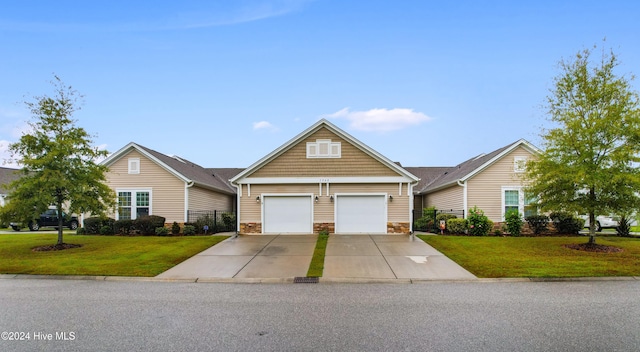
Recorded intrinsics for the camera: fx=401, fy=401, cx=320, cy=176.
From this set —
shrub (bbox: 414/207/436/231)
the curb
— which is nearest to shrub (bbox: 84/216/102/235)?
the curb

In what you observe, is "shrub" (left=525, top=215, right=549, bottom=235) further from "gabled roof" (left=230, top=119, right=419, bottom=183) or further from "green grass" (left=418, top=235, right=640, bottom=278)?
"gabled roof" (left=230, top=119, right=419, bottom=183)

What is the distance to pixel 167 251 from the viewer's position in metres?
14.9

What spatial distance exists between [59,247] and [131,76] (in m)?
7.50

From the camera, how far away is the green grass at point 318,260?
1093 centimetres

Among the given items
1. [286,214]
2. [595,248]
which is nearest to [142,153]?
[286,214]

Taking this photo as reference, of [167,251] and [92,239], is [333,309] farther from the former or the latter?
[92,239]

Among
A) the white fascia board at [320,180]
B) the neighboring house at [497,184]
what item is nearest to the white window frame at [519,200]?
the neighboring house at [497,184]

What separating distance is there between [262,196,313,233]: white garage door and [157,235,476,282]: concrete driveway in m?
2.68

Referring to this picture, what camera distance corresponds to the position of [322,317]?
259 inches

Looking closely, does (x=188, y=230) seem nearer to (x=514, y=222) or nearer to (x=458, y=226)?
(x=458, y=226)

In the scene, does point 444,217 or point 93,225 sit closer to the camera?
point 93,225

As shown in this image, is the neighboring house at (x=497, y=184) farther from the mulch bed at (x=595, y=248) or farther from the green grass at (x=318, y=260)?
the green grass at (x=318, y=260)

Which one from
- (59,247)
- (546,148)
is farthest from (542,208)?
(59,247)

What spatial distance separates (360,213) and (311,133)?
4.87 metres
